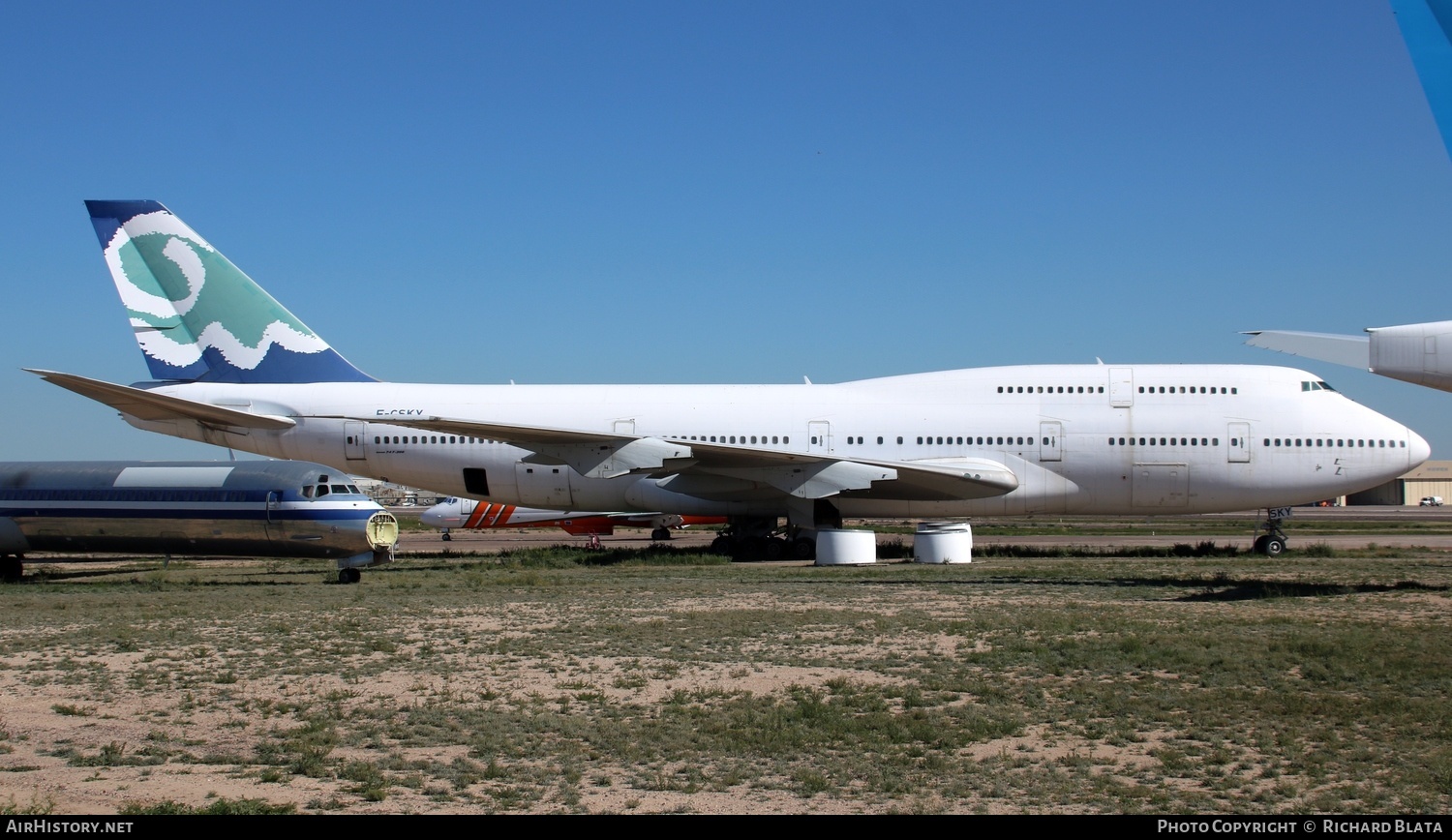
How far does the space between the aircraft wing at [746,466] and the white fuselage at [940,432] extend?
47cm

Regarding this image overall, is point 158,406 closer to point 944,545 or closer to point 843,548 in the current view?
point 843,548

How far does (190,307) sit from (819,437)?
15029 mm

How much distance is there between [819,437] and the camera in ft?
88.6

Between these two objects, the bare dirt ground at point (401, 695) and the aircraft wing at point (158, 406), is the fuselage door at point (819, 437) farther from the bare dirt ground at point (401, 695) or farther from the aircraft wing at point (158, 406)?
the aircraft wing at point (158, 406)

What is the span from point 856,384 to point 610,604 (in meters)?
13.2

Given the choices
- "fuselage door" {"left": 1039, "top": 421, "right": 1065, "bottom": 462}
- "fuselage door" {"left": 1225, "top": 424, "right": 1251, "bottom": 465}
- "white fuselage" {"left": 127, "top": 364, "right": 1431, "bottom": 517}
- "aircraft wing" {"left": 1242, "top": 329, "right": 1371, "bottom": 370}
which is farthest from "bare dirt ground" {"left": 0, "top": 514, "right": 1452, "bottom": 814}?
"fuselage door" {"left": 1225, "top": 424, "right": 1251, "bottom": 465}

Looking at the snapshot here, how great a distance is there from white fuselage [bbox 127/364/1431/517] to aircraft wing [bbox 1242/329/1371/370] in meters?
12.6

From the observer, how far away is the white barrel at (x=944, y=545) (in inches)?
920

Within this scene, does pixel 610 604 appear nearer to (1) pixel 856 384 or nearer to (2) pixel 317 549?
(2) pixel 317 549

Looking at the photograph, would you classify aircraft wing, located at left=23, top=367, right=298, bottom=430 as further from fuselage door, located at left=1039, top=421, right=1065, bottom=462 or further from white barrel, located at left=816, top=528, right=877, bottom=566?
fuselage door, located at left=1039, top=421, right=1065, bottom=462

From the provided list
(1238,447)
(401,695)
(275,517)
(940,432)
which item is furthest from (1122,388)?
(401,695)

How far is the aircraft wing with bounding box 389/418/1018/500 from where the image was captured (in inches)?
962

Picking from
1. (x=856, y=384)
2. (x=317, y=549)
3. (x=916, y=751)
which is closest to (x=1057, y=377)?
(x=856, y=384)

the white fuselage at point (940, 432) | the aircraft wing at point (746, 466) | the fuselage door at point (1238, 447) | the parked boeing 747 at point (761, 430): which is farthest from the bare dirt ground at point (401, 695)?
the fuselage door at point (1238, 447)
